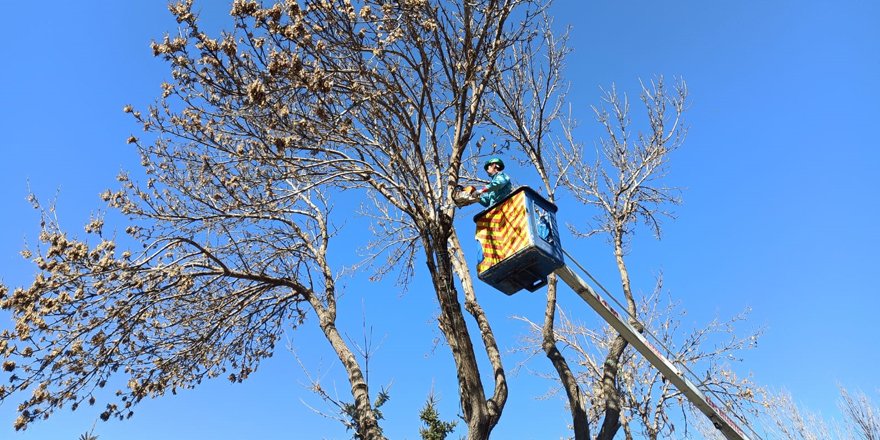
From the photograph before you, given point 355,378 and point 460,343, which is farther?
point 355,378

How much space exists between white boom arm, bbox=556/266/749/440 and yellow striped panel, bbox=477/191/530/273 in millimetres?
1300

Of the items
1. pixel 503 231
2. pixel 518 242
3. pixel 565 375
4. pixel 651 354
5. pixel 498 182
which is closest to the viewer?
pixel 518 242

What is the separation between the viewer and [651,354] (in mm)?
8531

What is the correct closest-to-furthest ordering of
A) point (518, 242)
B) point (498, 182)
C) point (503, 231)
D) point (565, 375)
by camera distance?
point (518, 242)
point (503, 231)
point (498, 182)
point (565, 375)

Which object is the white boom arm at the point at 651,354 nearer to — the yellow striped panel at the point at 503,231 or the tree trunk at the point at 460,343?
the yellow striped panel at the point at 503,231

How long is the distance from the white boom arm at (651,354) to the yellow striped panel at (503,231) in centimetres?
130

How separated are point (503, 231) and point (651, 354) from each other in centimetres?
389

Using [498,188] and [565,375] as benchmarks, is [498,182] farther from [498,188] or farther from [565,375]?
[565,375]

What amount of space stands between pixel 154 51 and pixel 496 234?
12.8 feet

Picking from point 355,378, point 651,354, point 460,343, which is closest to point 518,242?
point 460,343

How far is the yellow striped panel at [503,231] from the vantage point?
578 centimetres

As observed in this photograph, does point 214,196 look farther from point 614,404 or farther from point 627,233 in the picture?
point 627,233

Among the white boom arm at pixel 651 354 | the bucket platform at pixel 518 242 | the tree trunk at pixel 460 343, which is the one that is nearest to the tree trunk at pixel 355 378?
the tree trunk at pixel 460 343

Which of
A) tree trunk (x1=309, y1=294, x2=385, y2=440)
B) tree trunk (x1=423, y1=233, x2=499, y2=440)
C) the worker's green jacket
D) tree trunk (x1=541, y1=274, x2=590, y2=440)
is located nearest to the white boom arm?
tree trunk (x1=541, y1=274, x2=590, y2=440)
